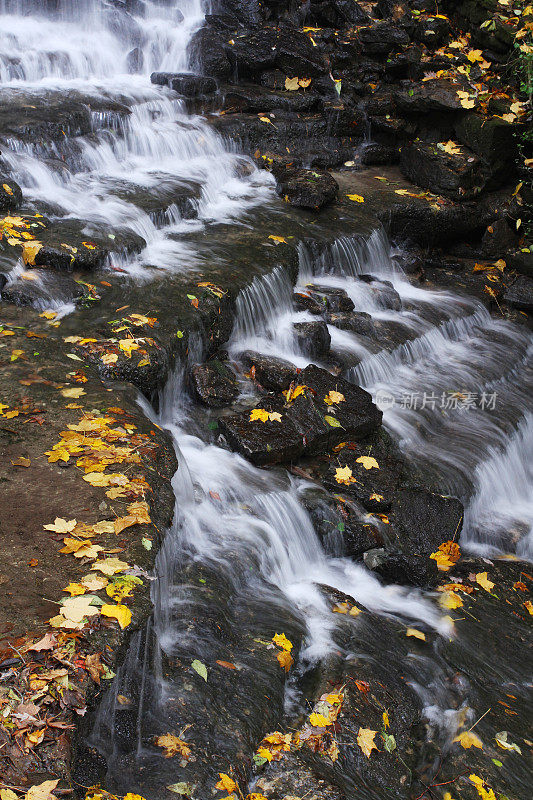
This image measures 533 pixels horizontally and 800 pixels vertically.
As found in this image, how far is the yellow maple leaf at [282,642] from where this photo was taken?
3943 mm

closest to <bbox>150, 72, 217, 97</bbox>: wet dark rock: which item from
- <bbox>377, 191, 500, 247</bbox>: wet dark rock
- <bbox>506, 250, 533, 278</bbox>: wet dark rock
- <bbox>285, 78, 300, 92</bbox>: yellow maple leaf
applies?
<bbox>285, 78, 300, 92</bbox>: yellow maple leaf

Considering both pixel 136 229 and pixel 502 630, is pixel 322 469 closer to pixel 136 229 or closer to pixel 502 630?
pixel 502 630

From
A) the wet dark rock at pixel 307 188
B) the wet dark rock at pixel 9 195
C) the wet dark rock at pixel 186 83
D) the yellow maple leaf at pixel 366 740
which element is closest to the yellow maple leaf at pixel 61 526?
the yellow maple leaf at pixel 366 740

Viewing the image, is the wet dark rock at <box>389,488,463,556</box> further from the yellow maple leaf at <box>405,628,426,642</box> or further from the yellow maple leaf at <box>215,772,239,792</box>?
the yellow maple leaf at <box>215,772,239,792</box>

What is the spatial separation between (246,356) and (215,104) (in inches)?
243

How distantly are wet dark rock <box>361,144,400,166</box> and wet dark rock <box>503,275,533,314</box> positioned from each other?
3.50 m

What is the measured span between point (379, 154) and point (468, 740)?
9.72 meters

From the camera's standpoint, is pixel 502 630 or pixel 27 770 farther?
pixel 502 630

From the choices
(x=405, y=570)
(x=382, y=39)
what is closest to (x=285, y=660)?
(x=405, y=570)

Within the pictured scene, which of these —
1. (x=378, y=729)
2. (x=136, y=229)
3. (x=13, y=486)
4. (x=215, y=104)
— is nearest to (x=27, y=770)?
(x=13, y=486)

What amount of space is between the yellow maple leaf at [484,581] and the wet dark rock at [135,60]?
32.7ft

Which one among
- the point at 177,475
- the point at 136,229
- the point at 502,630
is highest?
the point at 136,229

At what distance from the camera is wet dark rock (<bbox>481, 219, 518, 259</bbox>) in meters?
10.0

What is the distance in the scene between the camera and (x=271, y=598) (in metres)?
4.39
